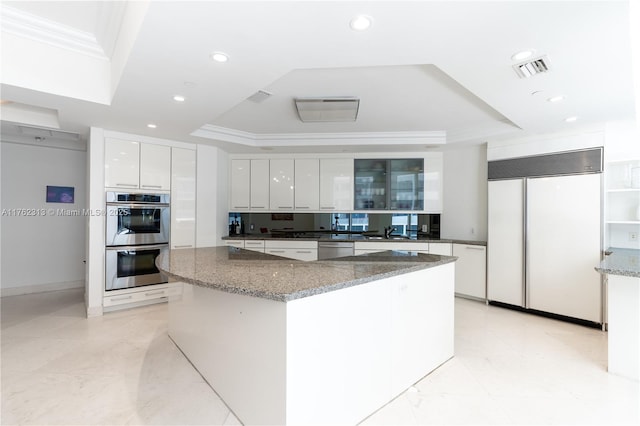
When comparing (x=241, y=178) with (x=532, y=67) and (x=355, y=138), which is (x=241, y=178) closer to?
(x=355, y=138)

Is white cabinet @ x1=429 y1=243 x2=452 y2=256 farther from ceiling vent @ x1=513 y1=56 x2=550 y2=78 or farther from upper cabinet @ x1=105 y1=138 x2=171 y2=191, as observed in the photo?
upper cabinet @ x1=105 y1=138 x2=171 y2=191

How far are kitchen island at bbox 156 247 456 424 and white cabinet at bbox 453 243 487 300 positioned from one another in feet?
6.93

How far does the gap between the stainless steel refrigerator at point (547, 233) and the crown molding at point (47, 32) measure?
4.53 metres

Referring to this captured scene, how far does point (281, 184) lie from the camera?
488cm

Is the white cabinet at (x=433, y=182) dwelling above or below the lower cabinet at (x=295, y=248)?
above

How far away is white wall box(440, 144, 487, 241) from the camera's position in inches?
174

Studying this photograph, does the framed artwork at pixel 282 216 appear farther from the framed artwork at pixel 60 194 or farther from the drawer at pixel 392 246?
the framed artwork at pixel 60 194

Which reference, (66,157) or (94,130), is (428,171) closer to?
(94,130)

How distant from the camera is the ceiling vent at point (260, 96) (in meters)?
2.79

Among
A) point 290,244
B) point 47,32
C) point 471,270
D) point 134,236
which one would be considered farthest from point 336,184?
point 47,32

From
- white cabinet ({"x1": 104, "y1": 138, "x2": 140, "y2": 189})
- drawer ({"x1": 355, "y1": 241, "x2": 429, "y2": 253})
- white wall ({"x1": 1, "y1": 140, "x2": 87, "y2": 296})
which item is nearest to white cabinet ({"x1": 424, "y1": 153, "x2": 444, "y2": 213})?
drawer ({"x1": 355, "y1": 241, "x2": 429, "y2": 253})

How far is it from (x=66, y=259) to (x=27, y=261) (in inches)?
17.6

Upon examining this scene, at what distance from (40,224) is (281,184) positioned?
3715 millimetres

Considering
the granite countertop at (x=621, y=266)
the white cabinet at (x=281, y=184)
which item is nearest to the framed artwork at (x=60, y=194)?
the white cabinet at (x=281, y=184)
